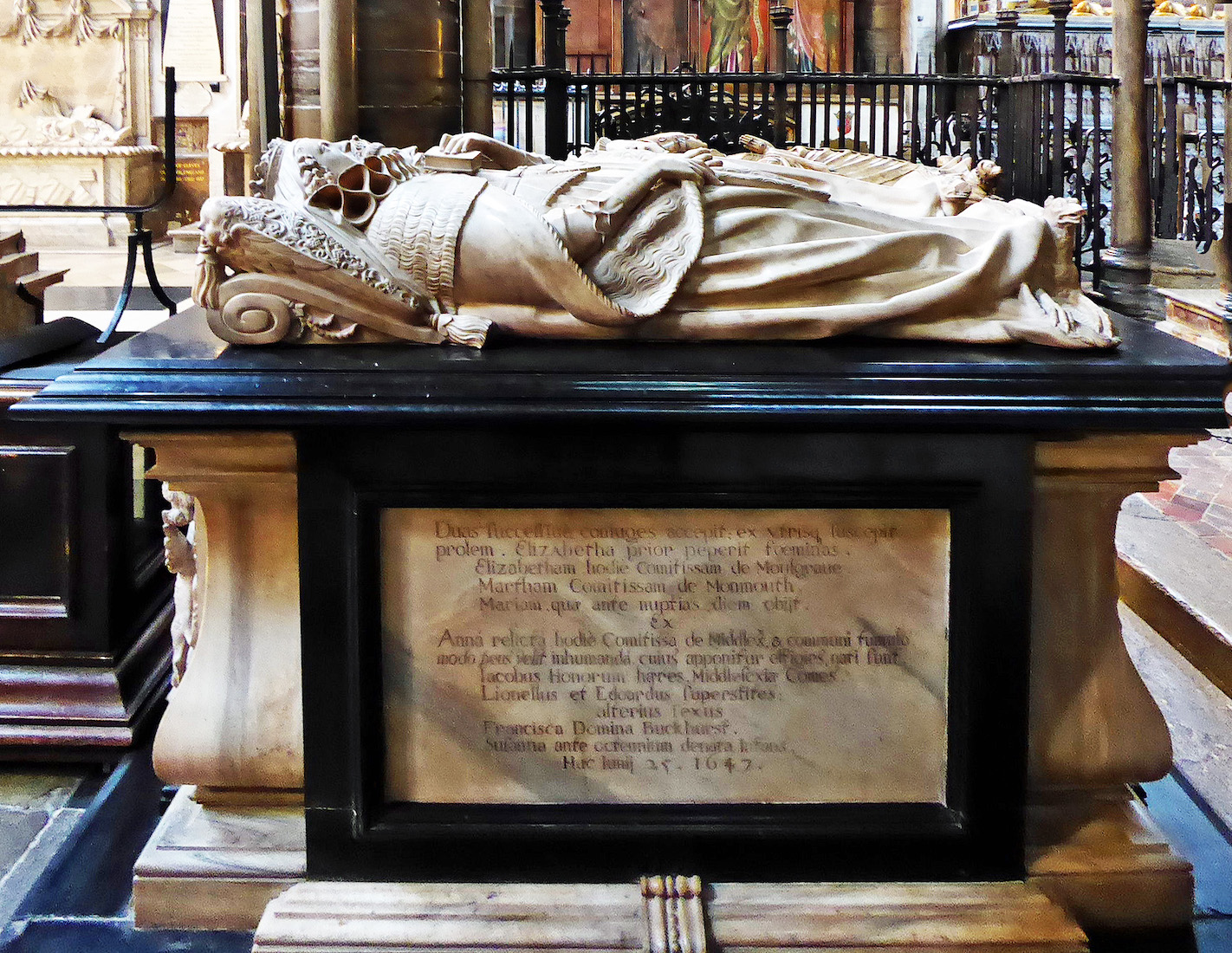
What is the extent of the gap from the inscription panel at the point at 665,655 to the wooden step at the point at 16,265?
1.57 metres

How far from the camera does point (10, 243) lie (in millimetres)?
3229

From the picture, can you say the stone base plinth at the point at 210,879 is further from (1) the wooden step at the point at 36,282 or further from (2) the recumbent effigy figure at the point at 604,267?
(1) the wooden step at the point at 36,282

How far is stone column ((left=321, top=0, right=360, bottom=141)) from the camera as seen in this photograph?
4.39 meters

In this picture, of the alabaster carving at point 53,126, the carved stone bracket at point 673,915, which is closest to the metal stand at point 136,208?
the carved stone bracket at point 673,915

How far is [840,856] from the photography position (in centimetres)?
214

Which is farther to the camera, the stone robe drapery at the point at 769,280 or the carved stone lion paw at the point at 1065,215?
the carved stone lion paw at the point at 1065,215

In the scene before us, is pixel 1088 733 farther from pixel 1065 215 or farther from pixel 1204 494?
pixel 1204 494

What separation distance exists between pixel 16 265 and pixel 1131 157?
22.2ft

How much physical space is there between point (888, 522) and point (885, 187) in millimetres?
980

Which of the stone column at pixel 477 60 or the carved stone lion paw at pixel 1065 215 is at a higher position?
the stone column at pixel 477 60

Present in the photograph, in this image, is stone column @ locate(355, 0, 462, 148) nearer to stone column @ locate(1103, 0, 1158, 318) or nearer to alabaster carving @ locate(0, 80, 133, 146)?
stone column @ locate(1103, 0, 1158, 318)

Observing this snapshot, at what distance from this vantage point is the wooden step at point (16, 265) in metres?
3.07

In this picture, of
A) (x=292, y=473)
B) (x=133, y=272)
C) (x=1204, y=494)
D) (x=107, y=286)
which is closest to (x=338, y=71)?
(x=133, y=272)

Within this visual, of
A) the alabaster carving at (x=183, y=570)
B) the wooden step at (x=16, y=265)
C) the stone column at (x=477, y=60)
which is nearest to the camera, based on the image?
the alabaster carving at (x=183, y=570)
